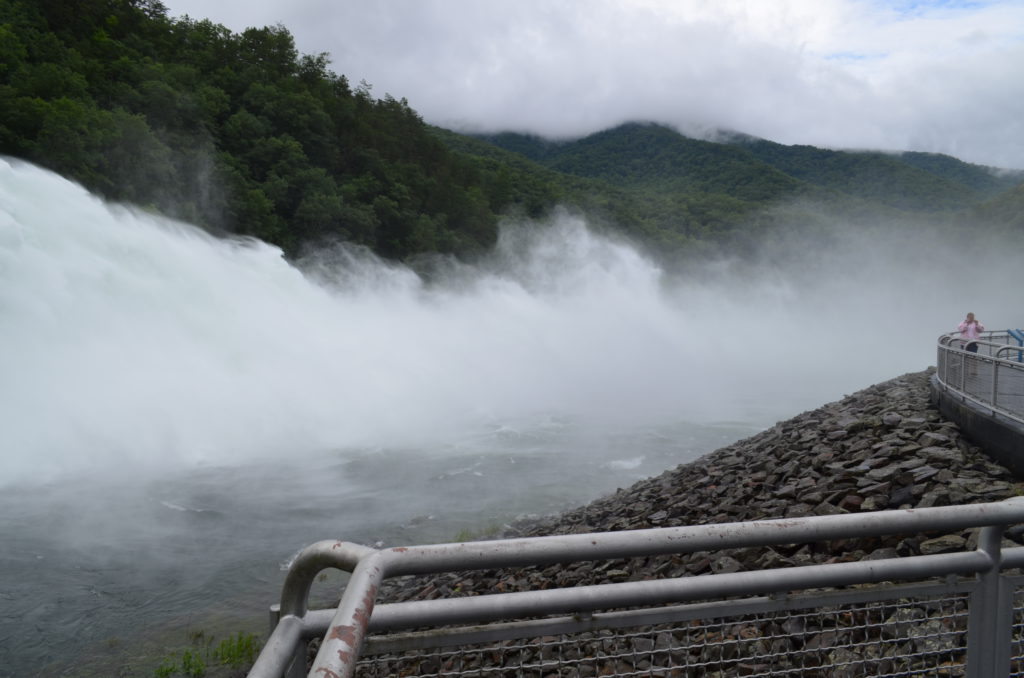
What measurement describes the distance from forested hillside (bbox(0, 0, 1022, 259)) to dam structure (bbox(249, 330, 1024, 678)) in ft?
113

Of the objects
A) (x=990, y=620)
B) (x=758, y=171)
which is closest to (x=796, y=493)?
(x=990, y=620)

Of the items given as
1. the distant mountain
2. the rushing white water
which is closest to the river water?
the rushing white water

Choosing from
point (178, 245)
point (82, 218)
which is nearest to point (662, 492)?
point (82, 218)

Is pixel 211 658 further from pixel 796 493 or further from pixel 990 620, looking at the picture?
pixel 990 620

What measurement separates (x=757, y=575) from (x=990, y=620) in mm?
949

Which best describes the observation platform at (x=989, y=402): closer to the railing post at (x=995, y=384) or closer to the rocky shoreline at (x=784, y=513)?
the railing post at (x=995, y=384)

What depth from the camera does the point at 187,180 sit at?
42656 millimetres

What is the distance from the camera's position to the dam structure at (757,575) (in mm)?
2131

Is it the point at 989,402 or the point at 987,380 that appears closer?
the point at 989,402

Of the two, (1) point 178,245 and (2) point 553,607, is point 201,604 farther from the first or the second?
(1) point 178,245

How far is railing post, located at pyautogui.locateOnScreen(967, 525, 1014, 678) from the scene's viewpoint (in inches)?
103

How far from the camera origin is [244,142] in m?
51.6

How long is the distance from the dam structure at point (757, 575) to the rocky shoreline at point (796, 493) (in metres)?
0.03

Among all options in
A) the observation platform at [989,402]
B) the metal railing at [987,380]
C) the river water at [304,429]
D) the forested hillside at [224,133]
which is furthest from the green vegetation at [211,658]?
the forested hillside at [224,133]
